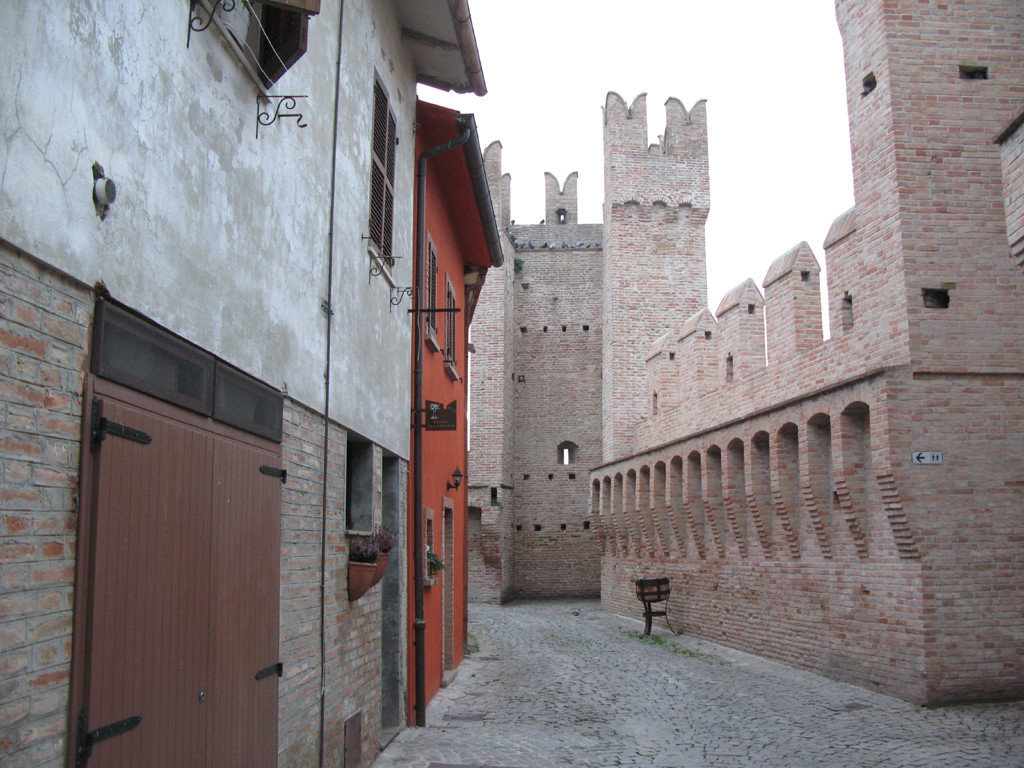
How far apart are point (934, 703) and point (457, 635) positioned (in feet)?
21.5

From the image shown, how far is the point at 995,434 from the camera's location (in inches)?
408

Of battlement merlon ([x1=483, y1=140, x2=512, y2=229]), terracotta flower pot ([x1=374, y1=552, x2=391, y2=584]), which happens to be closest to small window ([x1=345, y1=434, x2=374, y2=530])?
terracotta flower pot ([x1=374, y1=552, x2=391, y2=584])

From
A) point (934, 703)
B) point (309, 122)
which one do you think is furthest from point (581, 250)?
point (309, 122)

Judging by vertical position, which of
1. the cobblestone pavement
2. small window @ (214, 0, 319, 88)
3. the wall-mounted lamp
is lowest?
the cobblestone pavement

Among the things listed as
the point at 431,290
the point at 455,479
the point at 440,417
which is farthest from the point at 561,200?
the point at 440,417

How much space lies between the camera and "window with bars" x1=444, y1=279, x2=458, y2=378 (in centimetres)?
1227

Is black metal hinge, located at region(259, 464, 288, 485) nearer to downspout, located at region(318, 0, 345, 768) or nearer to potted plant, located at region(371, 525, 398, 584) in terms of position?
downspout, located at region(318, 0, 345, 768)

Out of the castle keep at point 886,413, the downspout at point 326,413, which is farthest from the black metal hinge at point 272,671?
the castle keep at point 886,413

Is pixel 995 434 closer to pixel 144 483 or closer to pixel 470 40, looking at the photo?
pixel 470 40

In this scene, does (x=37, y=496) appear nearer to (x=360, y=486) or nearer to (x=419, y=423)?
(x=360, y=486)

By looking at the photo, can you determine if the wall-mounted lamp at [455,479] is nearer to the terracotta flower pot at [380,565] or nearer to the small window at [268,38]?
the terracotta flower pot at [380,565]

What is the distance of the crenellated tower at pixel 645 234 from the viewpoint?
27.6 meters

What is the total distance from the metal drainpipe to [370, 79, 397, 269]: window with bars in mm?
1131

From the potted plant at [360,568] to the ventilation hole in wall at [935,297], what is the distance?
741 cm
